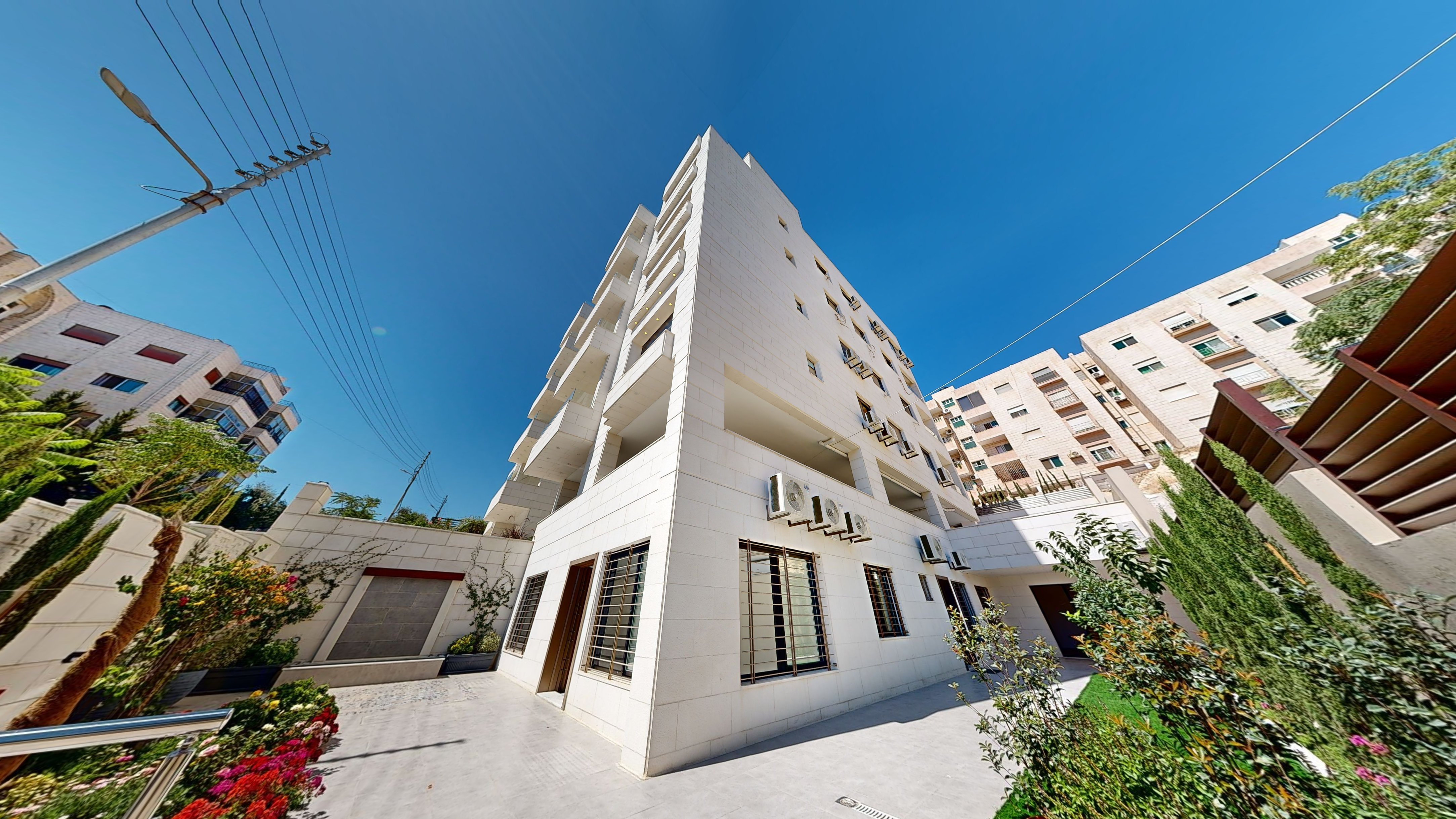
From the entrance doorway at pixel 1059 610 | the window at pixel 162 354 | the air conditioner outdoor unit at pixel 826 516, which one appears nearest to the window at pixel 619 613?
the air conditioner outdoor unit at pixel 826 516

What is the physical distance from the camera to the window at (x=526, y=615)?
27.9 feet

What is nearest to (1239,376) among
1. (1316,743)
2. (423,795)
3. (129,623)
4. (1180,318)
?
(1180,318)

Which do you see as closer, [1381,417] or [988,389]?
[1381,417]

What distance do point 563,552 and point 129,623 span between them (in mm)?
4883

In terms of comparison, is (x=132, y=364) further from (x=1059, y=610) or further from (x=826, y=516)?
(x=1059, y=610)

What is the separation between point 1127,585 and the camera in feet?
16.7

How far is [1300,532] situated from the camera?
157 inches

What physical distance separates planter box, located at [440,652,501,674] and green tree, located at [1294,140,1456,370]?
63.6ft

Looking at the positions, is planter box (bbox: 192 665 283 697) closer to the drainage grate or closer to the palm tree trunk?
the palm tree trunk

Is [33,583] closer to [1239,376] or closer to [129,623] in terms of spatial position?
[129,623]

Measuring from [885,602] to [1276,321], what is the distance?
97.6ft

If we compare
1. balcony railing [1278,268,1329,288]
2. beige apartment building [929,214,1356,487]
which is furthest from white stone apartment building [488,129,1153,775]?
balcony railing [1278,268,1329,288]

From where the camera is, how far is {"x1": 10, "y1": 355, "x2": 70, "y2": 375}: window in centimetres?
1766

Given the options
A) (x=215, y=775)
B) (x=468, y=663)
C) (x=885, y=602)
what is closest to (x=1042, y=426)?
(x=885, y=602)
